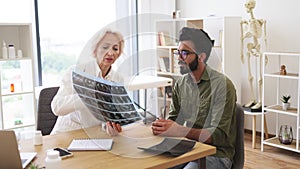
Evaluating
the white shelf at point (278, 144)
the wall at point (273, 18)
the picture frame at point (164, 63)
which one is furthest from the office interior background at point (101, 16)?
the picture frame at point (164, 63)

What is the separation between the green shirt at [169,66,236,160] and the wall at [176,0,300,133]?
6.79 ft

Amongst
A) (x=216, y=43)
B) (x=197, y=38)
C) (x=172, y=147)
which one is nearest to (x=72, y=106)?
(x=172, y=147)

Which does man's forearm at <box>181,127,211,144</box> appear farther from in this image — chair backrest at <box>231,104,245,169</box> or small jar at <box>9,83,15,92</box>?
small jar at <box>9,83,15,92</box>

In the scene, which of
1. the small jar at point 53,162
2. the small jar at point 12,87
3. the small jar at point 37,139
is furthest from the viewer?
the small jar at point 12,87

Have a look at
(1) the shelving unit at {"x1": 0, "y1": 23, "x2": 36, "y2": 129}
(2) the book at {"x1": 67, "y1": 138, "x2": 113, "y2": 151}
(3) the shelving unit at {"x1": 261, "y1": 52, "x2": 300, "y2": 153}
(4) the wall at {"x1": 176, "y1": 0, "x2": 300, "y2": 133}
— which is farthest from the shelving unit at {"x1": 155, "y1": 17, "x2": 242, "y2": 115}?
(2) the book at {"x1": 67, "y1": 138, "x2": 113, "y2": 151}

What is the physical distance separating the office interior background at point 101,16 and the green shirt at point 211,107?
2.07 metres

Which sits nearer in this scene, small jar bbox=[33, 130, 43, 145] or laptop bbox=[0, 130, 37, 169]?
laptop bbox=[0, 130, 37, 169]

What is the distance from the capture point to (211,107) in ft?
6.42

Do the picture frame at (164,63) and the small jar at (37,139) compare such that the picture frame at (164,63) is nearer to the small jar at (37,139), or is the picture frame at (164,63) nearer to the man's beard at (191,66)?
the man's beard at (191,66)

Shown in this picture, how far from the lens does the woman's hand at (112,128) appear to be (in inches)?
74.1

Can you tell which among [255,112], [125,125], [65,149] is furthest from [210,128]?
[255,112]

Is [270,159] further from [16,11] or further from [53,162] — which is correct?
[16,11]

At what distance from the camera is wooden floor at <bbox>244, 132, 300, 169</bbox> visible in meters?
3.25

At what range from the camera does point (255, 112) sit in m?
3.73
